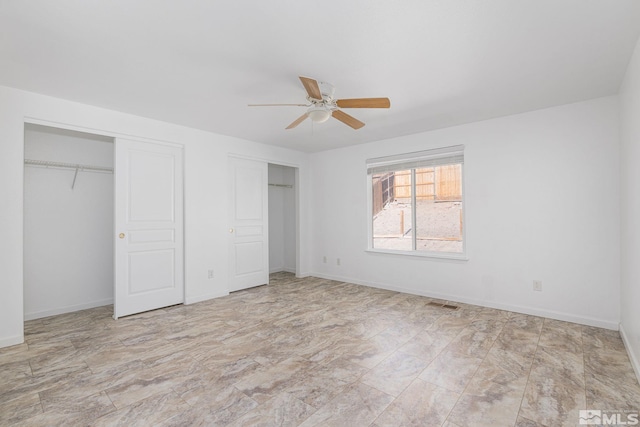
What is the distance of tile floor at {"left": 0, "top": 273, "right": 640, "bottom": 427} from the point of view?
1.87 m

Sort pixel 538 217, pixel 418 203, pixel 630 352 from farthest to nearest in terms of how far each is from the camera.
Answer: pixel 418 203 < pixel 538 217 < pixel 630 352

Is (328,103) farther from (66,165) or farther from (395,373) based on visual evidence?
(66,165)

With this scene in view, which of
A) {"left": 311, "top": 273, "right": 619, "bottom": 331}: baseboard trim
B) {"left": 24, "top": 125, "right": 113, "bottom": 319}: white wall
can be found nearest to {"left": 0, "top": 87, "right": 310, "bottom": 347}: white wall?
{"left": 24, "top": 125, "right": 113, "bottom": 319}: white wall

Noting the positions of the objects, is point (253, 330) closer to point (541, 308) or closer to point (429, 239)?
point (429, 239)

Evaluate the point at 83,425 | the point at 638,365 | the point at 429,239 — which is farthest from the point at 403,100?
the point at 83,425

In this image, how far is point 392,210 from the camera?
506cm

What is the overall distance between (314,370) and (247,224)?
3.15m

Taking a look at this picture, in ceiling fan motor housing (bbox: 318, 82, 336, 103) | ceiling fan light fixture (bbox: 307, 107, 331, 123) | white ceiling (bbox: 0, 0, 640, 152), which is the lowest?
ceiling fan light fixture (bbox: 307, 107, 331, 123)

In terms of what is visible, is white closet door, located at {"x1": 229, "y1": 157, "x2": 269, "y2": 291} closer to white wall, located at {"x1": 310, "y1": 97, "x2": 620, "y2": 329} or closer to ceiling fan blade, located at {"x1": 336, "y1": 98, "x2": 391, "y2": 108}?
white wall, located at {"x1": 310, "y1": 97, "x2": 620, "y2": 329}

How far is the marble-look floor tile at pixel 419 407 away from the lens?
1782 millimetres

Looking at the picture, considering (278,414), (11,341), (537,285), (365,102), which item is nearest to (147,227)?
(11,341)

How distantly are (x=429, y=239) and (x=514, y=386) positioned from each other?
8.68 feet

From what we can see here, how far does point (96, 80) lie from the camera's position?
9.07 feet

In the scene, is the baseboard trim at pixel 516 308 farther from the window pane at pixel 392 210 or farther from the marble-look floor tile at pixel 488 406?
the marble-look floor tile at pixel 488 406
